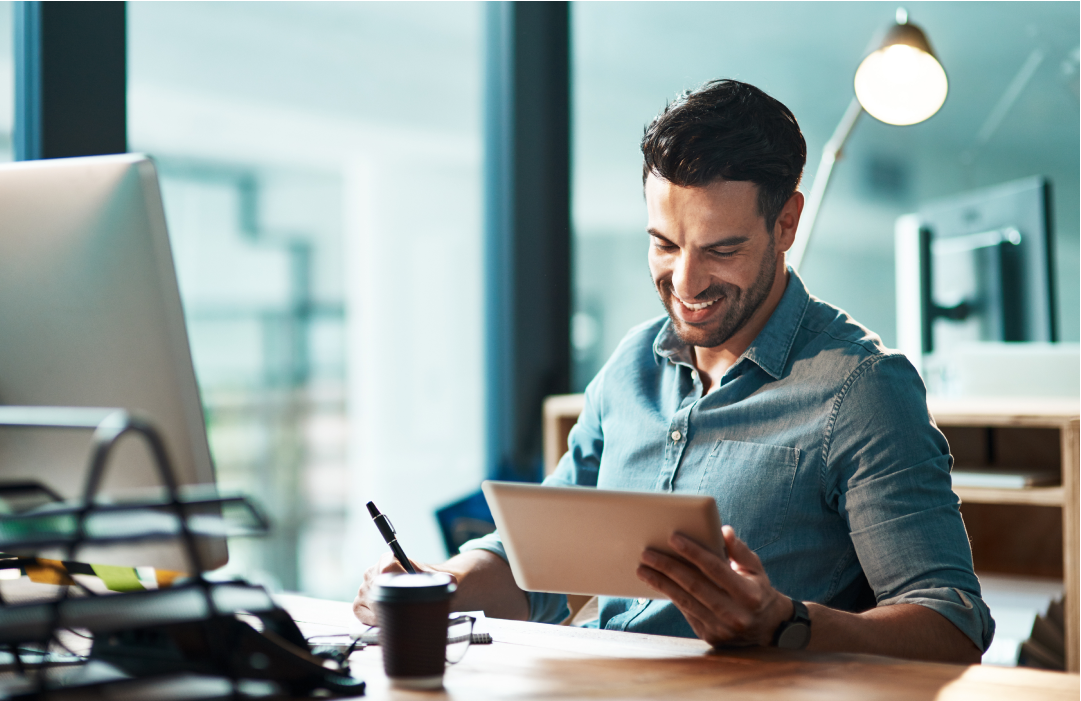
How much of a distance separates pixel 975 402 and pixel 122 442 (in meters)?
1.94

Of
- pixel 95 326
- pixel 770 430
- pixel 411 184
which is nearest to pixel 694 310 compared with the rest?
pixel 770 430

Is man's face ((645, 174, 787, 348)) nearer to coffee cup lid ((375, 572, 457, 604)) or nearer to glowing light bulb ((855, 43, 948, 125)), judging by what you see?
coffee cup lid ((375, 572, 457, 604))

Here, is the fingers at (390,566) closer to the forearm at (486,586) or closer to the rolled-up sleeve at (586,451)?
the forearm at (486,586)

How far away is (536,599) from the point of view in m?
1.42

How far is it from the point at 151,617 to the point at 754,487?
0.80 metres

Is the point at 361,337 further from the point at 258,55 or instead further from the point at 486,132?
the point at 486,132

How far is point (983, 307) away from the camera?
7.91ft

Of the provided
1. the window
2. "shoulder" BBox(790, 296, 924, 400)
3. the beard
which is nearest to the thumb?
"shoulder" BBox(790, 296, 924, 400)

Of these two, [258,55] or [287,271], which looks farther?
[287,271]

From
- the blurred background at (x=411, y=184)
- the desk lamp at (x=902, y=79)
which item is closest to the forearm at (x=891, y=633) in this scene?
the desk lamp at (x=902, y=79)

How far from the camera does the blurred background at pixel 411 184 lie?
2.67m

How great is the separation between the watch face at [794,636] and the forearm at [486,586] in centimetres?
45

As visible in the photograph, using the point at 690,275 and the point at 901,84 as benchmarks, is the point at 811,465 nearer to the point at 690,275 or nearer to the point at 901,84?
the point at 690,275

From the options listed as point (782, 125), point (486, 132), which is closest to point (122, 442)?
point (782, 125)
